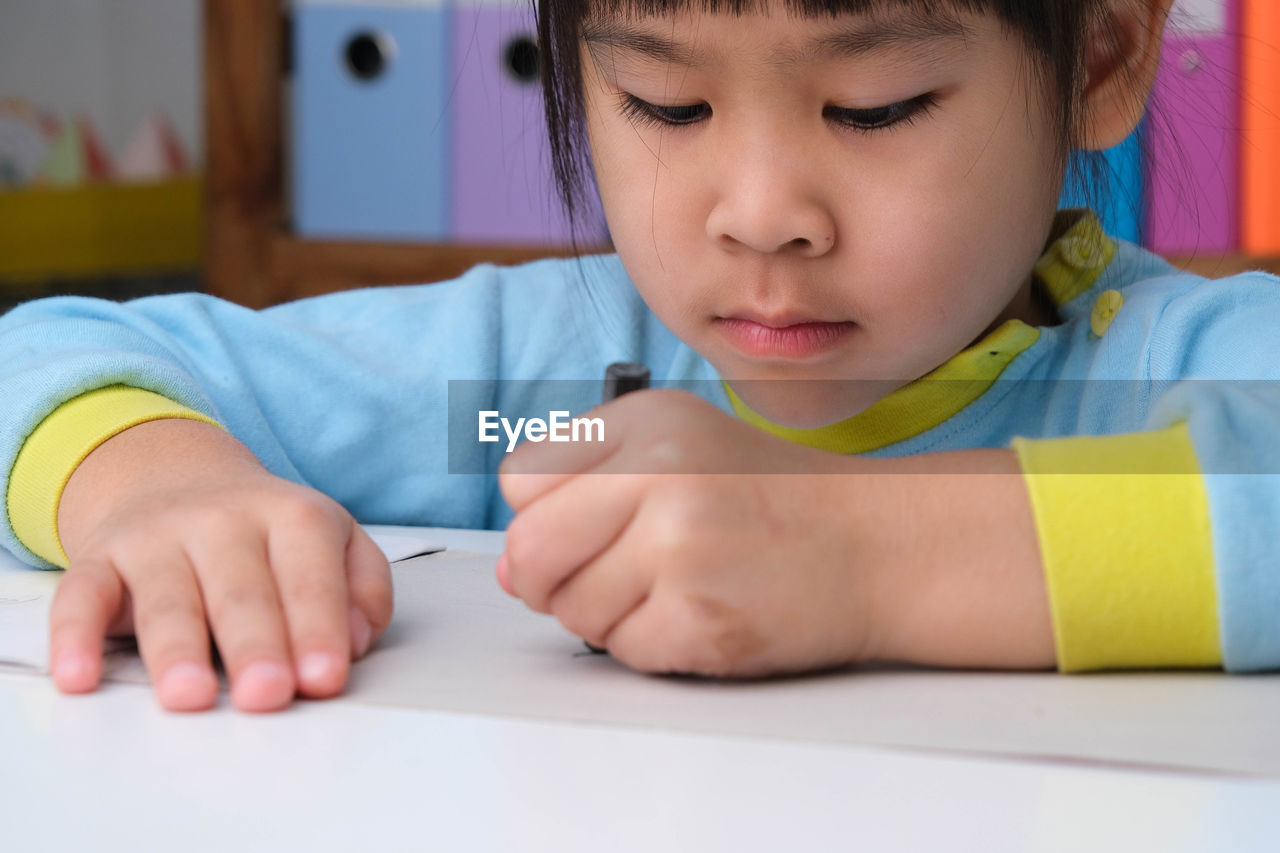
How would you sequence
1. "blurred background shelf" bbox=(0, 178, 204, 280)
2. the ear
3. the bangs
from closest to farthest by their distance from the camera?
the bangs → the ear → "blurred background shelf" bbox=(0, 178, 204, 280)

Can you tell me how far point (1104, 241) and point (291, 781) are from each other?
603 millimetres

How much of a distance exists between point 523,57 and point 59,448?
122cm

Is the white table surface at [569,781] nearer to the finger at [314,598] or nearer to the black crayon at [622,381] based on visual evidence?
the finger at [314,598]

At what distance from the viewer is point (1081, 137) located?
677mm

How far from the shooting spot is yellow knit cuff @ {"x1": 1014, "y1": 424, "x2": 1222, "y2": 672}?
42cm

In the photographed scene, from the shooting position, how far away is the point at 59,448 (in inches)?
23.8

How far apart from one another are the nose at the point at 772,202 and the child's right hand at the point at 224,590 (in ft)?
0.67

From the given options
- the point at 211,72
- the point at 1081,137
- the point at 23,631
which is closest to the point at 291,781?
the point at 23,631

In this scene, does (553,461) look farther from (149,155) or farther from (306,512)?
(149,155)

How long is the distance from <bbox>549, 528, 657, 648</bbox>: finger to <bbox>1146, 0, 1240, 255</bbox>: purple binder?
1151 mm

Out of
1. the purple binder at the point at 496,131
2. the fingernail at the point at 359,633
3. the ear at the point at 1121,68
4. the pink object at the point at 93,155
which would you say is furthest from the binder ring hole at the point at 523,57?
the fingernail at the point at 359,633

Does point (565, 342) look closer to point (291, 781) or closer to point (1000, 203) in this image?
point (1000, 203)

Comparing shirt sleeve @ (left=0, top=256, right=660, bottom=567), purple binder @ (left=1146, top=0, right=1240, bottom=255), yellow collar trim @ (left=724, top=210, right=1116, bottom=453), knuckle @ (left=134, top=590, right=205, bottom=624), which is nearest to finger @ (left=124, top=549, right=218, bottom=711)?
knuckle @ (left=134, top=590, right=205, bottom=624)

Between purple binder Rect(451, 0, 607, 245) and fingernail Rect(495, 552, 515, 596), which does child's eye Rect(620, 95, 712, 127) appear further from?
purple binder Rect(451, 0, 607, 245)
